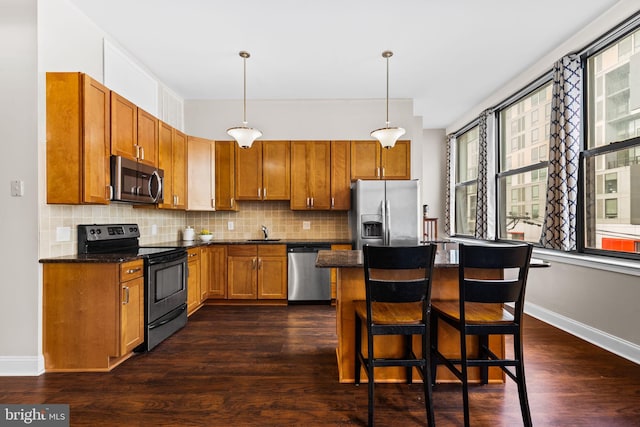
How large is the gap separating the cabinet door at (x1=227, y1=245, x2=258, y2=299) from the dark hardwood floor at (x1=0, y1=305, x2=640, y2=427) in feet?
4.45

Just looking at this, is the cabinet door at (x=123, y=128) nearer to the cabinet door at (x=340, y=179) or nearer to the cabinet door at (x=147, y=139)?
the cabinet door at (x=147, y=139)

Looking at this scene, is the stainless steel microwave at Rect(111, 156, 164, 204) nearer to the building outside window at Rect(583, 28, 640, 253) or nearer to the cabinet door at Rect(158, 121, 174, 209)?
the cabinet door at Rect(158, 121, 174, 209)

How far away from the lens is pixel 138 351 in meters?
2.89

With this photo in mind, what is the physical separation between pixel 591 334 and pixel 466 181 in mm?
3392

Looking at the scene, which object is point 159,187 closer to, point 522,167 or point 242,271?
point 242,271

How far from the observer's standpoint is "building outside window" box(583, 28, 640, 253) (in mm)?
2867

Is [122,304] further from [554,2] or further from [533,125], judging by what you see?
[533,125]

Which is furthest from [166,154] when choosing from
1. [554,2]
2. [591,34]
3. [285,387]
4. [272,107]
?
[591,34]

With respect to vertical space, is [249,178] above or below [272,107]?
below

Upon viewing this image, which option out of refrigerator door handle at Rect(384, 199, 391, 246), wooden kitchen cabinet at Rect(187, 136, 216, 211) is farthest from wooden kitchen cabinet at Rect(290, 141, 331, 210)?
wooden kitchen cabinet at Rect(187, 136, 216, 211)

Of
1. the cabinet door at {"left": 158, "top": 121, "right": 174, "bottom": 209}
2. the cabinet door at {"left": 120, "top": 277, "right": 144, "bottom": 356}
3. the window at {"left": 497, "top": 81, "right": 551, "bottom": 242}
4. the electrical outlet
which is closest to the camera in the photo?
the cabinet door at {"left": 120, "top": 277, "right": 144, "bottom": 356}

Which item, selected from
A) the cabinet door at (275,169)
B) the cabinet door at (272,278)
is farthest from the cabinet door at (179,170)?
the cabinet door at (272,278)

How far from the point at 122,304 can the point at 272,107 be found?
11.3 feet

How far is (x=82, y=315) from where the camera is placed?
2.53 m
